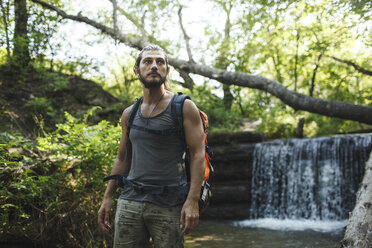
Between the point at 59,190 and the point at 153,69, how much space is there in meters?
3.36

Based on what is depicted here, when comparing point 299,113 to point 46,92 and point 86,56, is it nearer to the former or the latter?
point 86,56

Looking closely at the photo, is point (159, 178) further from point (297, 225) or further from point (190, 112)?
point (297, 225)

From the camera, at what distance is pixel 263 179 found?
11555 mm

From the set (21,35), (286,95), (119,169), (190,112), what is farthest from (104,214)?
(21,35)

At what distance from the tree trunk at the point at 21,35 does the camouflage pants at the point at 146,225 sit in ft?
36.2

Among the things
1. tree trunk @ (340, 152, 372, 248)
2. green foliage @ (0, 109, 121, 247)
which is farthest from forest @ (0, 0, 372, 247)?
tree trunk @ (340, 152, 372, 248)

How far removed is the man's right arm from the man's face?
0.42 metres

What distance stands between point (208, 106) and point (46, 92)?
721 cm

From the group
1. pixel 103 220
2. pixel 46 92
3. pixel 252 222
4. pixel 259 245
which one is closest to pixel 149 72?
pixel 103 220

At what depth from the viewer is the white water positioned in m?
8.44

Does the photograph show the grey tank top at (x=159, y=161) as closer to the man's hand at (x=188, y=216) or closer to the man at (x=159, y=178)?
the man at (x=159, y=178)

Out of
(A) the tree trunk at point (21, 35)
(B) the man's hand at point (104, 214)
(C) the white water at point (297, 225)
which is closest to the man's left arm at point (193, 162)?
(B) the man's hand at point (104, 214)

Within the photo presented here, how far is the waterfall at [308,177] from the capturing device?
10164 millimetres

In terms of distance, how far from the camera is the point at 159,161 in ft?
7.78
